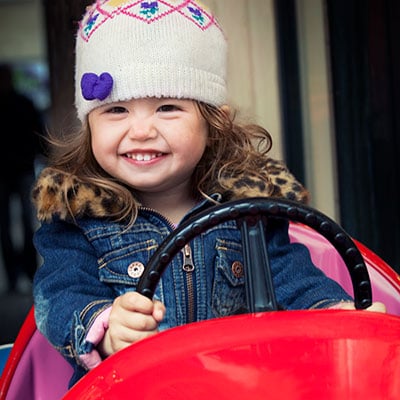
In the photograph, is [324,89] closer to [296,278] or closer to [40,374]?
[296,278]

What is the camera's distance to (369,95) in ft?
11.1

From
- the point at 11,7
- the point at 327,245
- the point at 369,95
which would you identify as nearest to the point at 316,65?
the point at 369,95

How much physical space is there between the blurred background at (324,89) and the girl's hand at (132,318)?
177cm

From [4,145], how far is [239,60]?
3.76 metres

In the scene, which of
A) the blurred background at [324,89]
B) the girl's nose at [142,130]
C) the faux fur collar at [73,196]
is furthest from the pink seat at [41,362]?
the blurred background at [324,89]

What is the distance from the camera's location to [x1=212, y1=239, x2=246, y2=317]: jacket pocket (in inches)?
73.0

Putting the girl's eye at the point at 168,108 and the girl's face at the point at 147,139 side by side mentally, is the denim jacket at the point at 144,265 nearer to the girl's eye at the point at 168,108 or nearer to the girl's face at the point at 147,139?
the girl's face at the point at 147,139

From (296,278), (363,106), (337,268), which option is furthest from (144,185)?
(363,106)

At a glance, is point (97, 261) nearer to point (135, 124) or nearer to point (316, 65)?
point (135, 124)

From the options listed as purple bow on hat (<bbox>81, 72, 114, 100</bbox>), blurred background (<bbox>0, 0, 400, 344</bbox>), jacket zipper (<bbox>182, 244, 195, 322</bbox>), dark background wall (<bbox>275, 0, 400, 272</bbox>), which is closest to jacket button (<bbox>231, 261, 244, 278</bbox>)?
jacket zipper (<bbox>182, 244, 195, 322</bbox>)

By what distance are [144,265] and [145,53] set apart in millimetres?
436

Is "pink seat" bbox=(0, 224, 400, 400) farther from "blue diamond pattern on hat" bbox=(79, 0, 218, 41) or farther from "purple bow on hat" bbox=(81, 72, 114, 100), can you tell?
"blue diamond pattern on hat" bbox=(79, 0, 218, 41)

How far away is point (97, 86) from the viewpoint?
1765 mm

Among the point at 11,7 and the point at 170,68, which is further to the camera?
the point at 11,7
